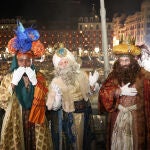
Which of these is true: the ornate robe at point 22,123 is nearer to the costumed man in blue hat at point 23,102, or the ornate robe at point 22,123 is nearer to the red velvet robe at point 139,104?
the costumed man in blue hat at point 23,102

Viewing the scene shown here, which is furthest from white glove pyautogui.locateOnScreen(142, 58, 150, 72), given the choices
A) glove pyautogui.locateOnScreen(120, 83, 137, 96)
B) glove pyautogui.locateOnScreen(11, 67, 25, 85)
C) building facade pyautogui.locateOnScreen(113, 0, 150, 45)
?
building facade pyautogui.locateOnScreen(113, 0, 150, 45)

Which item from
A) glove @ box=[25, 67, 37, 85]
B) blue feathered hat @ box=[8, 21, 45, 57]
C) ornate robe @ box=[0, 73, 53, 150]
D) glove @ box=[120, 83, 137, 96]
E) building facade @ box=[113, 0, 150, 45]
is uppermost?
building facade @ box=[113, 0, 150, 45]

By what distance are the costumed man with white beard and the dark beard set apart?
0.53m

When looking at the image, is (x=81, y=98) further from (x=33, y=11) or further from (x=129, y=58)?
(x=33, y=11)

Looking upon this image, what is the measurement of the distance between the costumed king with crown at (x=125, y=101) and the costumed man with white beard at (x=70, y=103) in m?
0.39

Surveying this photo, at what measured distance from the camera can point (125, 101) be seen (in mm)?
4938

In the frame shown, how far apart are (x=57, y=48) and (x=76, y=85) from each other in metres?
0.71

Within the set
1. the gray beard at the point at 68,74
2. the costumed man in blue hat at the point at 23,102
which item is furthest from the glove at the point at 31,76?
the gray beard at the point at 68,74

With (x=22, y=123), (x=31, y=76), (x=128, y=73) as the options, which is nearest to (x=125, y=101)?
(x=128, y=73)

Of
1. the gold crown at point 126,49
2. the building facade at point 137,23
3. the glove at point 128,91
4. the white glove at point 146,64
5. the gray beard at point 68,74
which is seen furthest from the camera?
the building facade at point 137,23

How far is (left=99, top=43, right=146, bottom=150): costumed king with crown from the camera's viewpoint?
16.0 feet

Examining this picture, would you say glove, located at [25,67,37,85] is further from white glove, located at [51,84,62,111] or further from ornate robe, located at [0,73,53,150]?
white glove, located at [51,84,62,111]

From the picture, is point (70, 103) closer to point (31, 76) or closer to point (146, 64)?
point (31, 76)

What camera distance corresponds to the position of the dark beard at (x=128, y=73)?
4898 mm
